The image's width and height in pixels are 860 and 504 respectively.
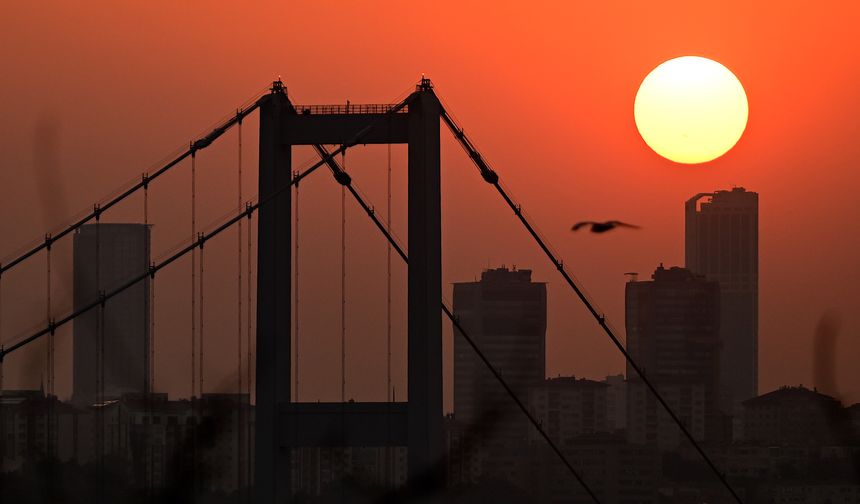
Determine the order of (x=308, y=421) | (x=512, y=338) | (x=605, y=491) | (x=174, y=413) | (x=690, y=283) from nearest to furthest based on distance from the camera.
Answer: (x=308, y=421)
(x=174, y=413)
(x=512, y=338)
(x=605, y=491)
(x=690, y=283)

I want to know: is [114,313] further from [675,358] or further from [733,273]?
[675,358]

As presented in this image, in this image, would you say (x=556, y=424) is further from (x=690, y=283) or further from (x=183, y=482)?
(x=183, y=482)

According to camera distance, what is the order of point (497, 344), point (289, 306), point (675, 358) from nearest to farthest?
point (289, 306)
point (497, 344)
point (675, 358)

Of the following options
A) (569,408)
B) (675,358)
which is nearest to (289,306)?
(569,408)

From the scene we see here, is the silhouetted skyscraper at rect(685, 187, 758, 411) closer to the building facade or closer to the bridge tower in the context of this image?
the building facade

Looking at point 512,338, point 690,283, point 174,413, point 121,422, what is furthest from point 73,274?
point 690,283

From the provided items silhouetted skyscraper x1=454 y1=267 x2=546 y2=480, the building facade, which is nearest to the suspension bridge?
silhouetted skyscraper x1=454 y1=267 x2=546 y2=480

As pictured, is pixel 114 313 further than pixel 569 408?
No
